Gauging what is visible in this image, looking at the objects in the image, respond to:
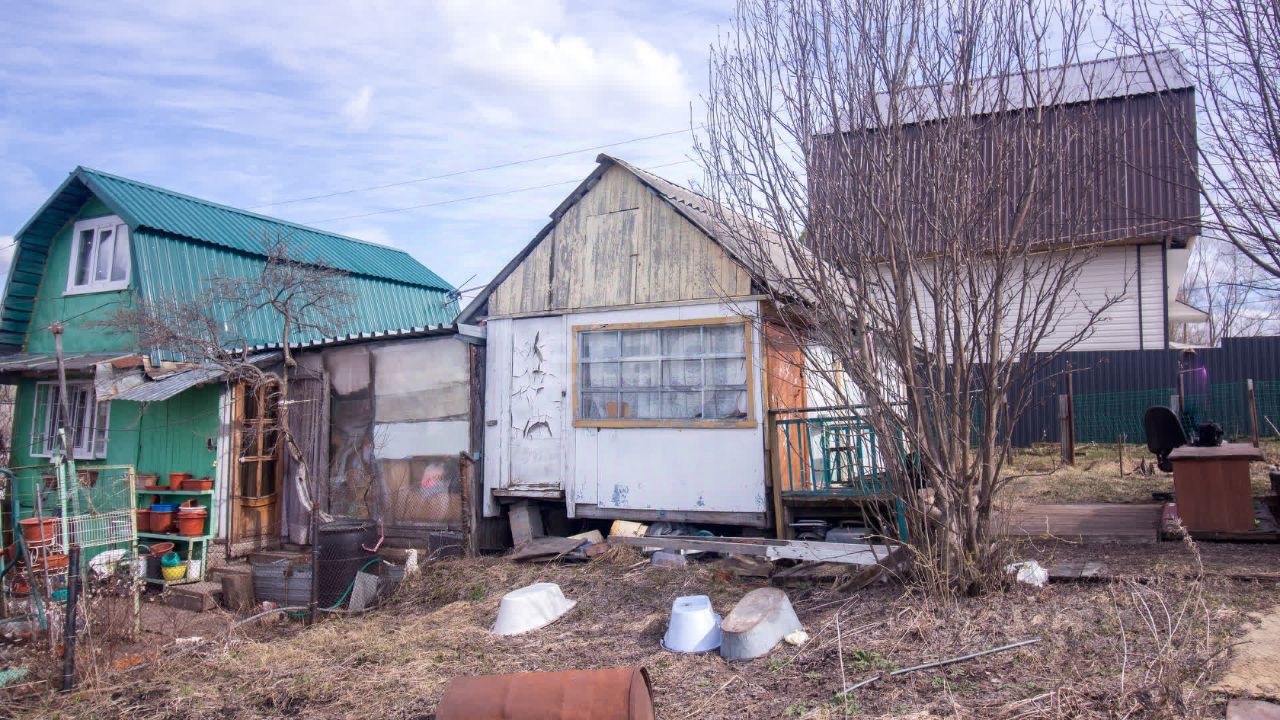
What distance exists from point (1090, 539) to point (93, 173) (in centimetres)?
1491

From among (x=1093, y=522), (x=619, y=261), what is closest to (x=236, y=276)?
(x=619, y=261)

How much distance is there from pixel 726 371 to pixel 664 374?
76 centimetres

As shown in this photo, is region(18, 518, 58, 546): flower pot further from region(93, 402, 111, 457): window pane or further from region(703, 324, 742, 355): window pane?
region(703, 324, 742, 355): window pane

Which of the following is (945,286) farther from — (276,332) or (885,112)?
(276,332)

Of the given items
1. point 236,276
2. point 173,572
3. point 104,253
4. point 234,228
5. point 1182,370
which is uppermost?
point 234,228

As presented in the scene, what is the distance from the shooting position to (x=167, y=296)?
12.7 m

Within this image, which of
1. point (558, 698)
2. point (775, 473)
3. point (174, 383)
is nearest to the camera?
point (558, 698)

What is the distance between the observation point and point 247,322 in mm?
13461

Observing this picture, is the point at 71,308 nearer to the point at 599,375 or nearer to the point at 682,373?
the point at 599,375

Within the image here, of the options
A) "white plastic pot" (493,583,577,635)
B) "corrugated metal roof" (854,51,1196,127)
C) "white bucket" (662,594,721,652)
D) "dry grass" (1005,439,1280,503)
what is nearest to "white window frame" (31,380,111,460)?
"white plastic pot" (493,583,577,635)

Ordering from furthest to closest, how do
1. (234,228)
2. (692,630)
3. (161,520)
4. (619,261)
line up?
1. (234,228)
2. (161,520)
3. (619,261)
4. (692,630)

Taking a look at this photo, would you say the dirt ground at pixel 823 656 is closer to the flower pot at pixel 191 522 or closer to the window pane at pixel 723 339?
the window pane at pixel 723 339

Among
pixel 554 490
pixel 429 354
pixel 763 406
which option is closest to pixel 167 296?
pixel 429 354

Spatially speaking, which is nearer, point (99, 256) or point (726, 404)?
point (726, 404)
